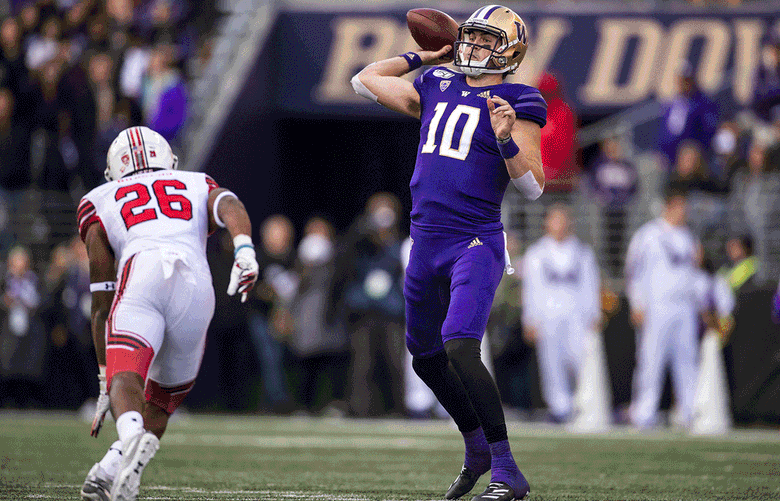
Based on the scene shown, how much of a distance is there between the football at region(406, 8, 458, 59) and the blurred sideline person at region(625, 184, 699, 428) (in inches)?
249

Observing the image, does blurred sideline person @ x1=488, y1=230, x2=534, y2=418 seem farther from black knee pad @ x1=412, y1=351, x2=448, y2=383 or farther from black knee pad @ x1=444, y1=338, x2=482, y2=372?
black knee pad @ x1=444, y1=338, x2=482, y2=372

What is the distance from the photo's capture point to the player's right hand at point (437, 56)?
6.07m

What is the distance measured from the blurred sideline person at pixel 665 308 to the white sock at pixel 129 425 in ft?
24.9

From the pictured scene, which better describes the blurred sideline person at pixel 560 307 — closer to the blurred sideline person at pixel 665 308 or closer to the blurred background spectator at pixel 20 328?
the blurred sideline person at pixel 665 308

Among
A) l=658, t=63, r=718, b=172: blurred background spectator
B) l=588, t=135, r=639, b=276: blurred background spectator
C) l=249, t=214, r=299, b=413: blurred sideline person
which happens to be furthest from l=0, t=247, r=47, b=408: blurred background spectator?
l=658, t=63, r=718, b=172: blurred background spectator

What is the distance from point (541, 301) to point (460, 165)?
A: 687 centimetres

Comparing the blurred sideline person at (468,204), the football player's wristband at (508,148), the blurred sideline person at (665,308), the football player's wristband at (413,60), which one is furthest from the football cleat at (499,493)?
the blurred sideline person at (665,308)

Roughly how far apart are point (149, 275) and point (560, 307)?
7.49 metres

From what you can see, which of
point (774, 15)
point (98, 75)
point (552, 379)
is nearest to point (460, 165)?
point (552, 379)

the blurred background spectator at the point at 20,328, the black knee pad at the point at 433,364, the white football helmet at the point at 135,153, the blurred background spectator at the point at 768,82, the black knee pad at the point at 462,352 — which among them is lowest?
the blurred background spectator at the point at 20,328

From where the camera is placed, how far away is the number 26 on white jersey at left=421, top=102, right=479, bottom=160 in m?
5.55

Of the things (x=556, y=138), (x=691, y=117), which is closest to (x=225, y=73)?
(x=556, y=138)

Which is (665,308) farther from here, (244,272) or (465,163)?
(244,272)

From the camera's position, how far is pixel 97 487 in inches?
197
